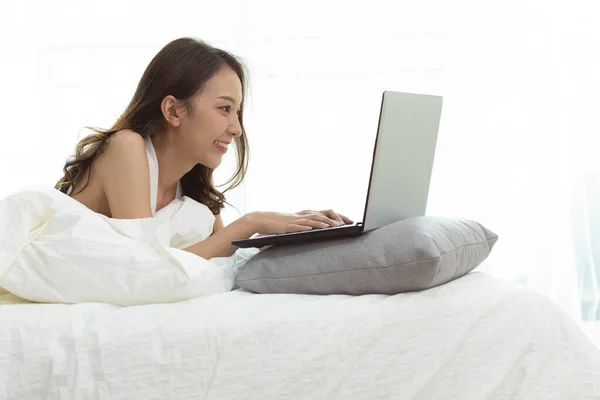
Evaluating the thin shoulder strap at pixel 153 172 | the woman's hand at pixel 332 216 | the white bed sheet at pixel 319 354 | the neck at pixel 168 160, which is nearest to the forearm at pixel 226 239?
the woman's hand at pixel 332 216

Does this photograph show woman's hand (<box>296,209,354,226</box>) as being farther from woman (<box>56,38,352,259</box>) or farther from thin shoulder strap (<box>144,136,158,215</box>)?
thin shoulder strap (<box>144,136,158,215</box>)

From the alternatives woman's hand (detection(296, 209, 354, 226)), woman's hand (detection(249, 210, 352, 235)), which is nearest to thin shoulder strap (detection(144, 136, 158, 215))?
woman's hand (detection(249, 210, 352, 235))

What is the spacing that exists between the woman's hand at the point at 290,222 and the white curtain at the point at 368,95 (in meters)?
1.84

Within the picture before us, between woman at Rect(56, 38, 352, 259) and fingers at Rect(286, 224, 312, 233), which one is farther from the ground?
woman at Rect(56, 38, 352, 259)

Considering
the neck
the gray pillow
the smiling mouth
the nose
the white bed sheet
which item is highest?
the nose

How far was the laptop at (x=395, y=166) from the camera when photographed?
1.36 metres

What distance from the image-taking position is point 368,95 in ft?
11.4

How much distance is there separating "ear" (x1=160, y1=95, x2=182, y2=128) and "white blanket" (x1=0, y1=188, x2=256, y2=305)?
47cm

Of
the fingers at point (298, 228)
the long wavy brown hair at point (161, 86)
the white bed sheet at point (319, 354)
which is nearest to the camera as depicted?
the white bed sheet at point (319, 354)

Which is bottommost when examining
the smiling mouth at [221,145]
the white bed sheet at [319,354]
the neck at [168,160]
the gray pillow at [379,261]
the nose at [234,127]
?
the white bed sheet at [319,354]

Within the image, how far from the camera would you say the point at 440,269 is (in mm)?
1291

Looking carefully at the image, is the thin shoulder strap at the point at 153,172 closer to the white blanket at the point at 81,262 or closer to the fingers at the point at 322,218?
the white blanket at the point at 81,262

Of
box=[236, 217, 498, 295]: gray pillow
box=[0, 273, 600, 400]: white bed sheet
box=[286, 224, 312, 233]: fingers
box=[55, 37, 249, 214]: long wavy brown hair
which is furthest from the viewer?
box=[55, 37, 249, 214]: long wavy brown hair

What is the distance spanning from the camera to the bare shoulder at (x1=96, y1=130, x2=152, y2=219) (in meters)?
1.65
